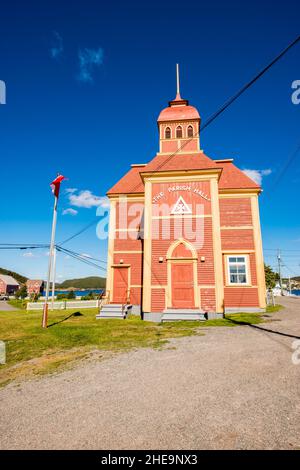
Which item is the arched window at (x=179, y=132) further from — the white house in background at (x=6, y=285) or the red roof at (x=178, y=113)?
the white house in background at (x=6, y=285)

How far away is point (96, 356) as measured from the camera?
6852 mm

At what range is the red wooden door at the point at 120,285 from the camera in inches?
663

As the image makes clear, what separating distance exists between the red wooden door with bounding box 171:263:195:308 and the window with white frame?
378 centimetres

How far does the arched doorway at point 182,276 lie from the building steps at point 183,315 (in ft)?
1.84

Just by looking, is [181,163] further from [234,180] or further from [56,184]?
[56,184]

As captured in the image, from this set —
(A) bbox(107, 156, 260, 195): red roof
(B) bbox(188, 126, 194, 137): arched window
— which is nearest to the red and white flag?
(A) bbox(107, 156, 260, 195): red roof

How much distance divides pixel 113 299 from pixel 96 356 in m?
10.0

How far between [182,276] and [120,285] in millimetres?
5043

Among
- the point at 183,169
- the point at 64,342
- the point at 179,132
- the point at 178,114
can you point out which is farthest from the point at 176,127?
the point at 64,342

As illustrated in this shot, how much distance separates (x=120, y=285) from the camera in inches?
671

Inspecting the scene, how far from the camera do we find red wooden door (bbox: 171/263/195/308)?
13773 mm

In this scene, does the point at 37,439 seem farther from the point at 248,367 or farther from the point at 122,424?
the point at 248,367

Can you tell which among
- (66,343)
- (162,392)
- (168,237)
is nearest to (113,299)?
(168,237)

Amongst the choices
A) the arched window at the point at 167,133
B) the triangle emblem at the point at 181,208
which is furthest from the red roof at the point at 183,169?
the arched window at the point at 167,133
